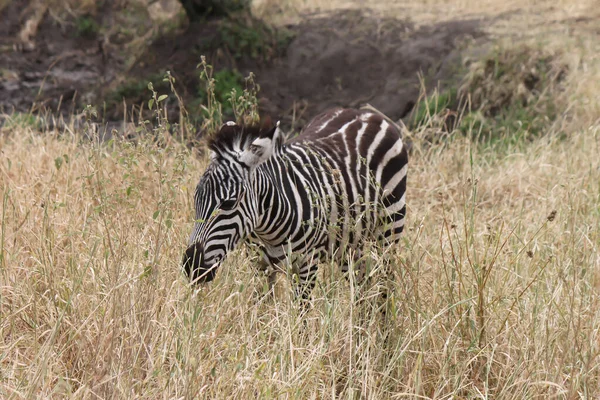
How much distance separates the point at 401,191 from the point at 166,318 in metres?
1.64

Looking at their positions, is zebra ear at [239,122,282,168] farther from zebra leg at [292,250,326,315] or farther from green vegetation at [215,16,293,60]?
green vegetation at [215,16,293,60]

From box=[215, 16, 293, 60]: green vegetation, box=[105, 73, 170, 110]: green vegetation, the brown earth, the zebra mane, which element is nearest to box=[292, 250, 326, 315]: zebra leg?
the zebra mane

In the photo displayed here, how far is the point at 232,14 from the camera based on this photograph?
34.7 feet

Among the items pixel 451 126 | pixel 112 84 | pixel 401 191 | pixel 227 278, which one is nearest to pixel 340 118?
pixel 401 191

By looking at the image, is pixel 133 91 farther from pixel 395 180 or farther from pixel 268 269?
pixel 268 269

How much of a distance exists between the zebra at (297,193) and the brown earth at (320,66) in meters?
4.49

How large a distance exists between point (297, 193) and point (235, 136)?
0.47 meters

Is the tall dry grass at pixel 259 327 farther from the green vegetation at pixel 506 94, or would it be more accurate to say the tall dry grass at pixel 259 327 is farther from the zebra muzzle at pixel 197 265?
the green vegetation at pixel 506 94

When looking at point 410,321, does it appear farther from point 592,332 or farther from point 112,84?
point 112,84

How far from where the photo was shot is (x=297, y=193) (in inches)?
154

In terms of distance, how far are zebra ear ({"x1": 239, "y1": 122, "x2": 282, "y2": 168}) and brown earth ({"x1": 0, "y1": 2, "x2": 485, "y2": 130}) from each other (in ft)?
17.6

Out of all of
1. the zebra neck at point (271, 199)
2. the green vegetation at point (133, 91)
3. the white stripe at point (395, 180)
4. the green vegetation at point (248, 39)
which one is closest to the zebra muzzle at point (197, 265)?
the zebra neck at point (271, 199)

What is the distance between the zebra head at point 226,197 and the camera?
3461 millimetres

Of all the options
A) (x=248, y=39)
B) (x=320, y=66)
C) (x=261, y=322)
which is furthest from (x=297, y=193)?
(x=248, y=39)
